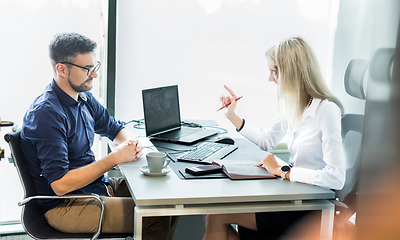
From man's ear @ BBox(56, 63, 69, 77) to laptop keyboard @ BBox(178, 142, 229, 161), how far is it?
686 mm

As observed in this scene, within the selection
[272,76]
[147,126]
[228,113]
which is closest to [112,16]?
[147,126]

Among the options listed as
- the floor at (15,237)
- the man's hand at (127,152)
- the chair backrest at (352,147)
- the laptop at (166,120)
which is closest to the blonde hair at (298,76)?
the chair backrest at (352,147)

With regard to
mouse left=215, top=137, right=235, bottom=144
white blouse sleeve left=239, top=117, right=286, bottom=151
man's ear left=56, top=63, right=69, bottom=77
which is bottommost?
mouse left=215, top=137, right=235, bottom=144

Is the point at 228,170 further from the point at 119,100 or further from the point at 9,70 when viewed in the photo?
the point at 9,70

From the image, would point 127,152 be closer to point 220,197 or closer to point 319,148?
point 220,197

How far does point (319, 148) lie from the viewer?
1795mm

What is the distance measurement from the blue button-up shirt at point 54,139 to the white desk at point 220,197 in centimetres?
31

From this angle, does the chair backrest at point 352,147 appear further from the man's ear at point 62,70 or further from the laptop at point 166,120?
the man's ear at point 62,70

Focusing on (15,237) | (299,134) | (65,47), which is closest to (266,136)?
(299,134)

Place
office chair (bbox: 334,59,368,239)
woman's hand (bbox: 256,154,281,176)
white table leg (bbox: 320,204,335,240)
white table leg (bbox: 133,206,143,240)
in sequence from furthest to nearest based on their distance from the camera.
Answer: office chair (bbox: 334,59,368,239), woman's hand (bbox: 256,154,281,176), white table leg (bbox: 320,204,335,240), white table leg (bbox: 133,206,143,240)

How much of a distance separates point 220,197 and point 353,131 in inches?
38.9

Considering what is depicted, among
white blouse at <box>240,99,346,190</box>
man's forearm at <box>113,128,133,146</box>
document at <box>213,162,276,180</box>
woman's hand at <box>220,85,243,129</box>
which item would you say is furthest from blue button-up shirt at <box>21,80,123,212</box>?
white blouse at <box>240,99,346,190</box>

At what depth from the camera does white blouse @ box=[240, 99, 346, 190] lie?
5.17 ft

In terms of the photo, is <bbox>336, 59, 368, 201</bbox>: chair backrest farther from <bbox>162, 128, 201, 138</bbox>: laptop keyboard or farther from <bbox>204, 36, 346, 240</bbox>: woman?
<bbox>162, 128, 201, 138</bbox>: laptop keyboard
